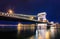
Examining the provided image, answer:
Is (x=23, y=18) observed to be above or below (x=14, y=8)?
below

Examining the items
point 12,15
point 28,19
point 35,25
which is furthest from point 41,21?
point 12,15

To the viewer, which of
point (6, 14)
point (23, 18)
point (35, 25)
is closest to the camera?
point (6, 14)

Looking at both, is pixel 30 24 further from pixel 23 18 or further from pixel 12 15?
pixel 12 15

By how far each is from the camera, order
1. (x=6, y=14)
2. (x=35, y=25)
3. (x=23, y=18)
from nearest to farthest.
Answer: (x=6, y=14) → (x=23, y=18) → (x=35, y=25)

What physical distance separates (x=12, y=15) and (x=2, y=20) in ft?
1.10

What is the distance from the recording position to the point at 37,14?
3322 millimetres

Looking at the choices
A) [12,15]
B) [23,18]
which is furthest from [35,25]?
[12,15]

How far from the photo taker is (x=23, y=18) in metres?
3.45

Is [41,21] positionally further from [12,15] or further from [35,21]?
[12,15]

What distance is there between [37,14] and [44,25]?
439mm

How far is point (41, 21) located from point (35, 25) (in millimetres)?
263

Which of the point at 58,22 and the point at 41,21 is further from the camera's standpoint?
the point at 41,21

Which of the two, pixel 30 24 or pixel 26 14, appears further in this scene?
pixel 30 24

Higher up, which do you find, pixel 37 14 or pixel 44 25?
pixel 37 14
